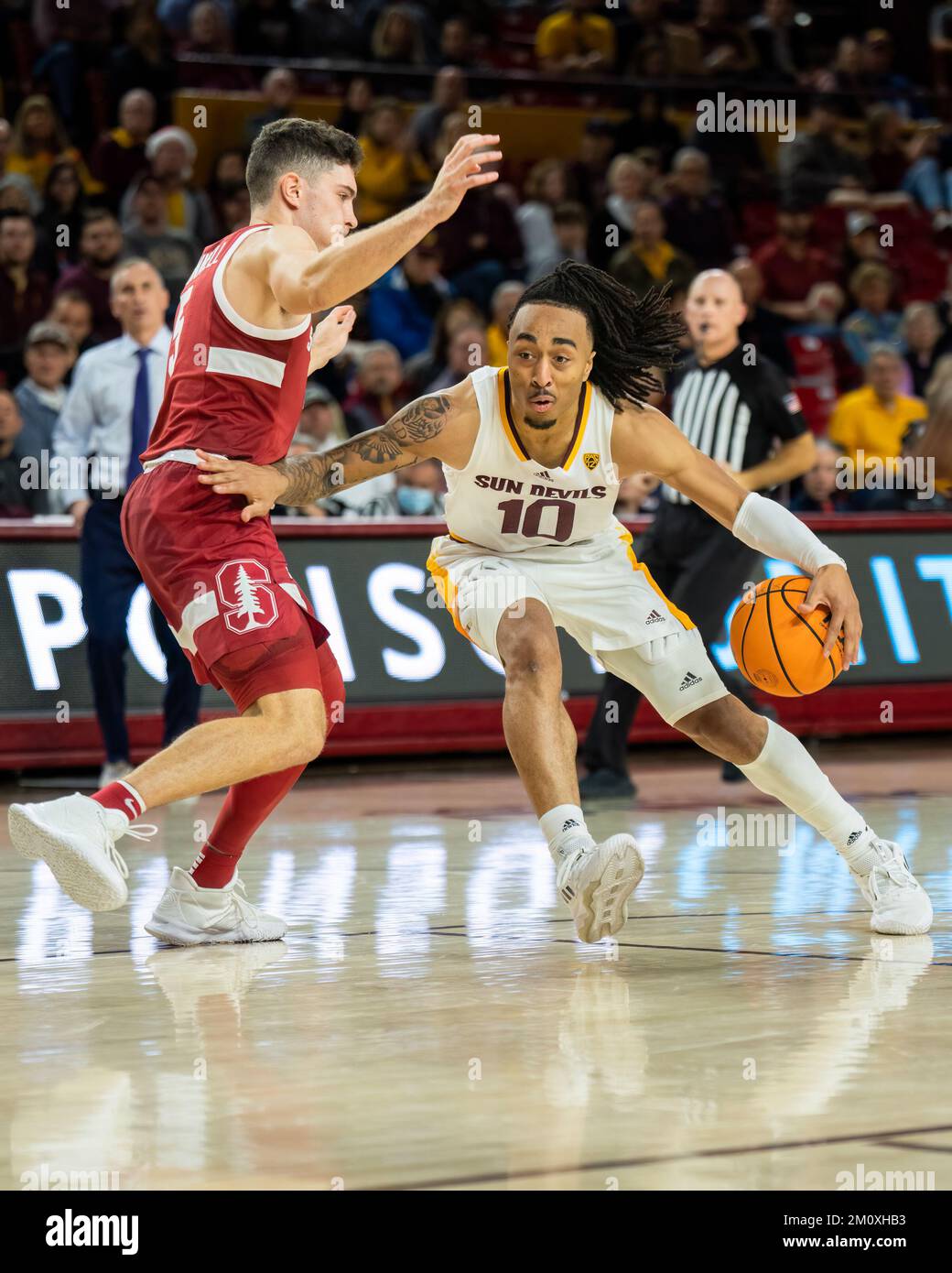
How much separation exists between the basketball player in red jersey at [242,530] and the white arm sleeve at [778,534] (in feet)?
4.11

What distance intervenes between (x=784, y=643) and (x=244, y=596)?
153cm

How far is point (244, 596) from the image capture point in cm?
528

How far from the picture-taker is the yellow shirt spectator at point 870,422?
14.7 meters

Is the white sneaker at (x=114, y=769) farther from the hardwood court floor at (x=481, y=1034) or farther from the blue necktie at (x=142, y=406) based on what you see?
the hardwood court floor at (x=481, y=1034)

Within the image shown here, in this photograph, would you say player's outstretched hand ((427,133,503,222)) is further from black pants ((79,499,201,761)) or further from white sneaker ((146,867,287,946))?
black pants ((79,499,201,761))

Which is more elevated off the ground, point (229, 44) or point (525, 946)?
point (229, 44)

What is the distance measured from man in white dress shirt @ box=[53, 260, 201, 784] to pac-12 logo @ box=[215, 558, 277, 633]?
4.54m

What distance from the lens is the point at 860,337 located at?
1689cm

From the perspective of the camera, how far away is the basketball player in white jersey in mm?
5594

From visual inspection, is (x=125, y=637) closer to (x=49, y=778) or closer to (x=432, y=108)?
(x=49, y=778)

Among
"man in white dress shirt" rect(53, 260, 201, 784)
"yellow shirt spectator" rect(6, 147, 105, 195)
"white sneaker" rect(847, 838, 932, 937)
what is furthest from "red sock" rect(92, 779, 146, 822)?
"yellow shirt spectator" rect(6, 147, 105, 195)

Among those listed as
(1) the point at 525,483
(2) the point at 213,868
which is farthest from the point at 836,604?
(2) the point at 213,868
